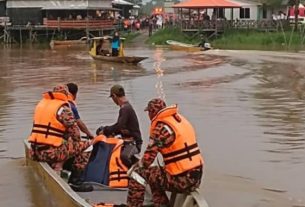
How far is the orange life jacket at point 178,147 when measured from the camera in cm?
734

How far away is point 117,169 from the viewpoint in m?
9.09

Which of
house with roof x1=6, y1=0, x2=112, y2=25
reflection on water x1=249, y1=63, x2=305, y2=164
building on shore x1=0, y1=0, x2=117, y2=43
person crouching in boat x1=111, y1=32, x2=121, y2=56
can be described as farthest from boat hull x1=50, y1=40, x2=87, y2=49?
reflection on water x1=249, y1=63, x2=305, y2=164

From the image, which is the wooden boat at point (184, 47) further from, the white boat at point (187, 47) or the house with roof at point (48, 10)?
the house with roof at point (48, 10)

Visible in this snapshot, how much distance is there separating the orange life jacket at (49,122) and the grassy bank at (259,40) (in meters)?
39.5

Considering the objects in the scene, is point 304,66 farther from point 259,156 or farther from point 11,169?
point 11,169

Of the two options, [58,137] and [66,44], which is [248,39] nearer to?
[66,44]

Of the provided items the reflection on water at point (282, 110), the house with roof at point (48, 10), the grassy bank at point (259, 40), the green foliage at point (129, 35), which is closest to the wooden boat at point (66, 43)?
the house with roof at point (48, 10)

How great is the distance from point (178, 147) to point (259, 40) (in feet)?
149

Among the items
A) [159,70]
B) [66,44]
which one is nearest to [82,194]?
[159,70]

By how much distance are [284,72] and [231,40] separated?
2407 centimetres

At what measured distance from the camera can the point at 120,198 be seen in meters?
8.87

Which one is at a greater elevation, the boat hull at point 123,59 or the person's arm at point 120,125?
the person's arm at point 120,125

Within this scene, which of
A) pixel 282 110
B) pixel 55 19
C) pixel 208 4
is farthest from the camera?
pixel 55 19

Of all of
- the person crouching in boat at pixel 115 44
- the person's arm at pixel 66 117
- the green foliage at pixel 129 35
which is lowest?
the green foliage at pixel 129 35
